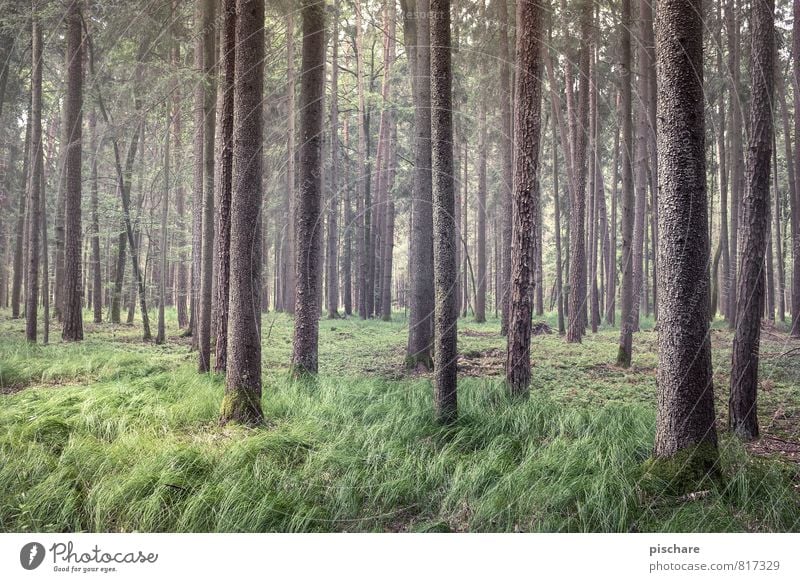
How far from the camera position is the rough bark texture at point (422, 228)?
7.18 meters

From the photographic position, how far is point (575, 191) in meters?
9.32

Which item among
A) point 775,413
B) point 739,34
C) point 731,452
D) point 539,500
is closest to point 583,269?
point 739,34

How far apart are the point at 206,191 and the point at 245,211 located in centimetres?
282

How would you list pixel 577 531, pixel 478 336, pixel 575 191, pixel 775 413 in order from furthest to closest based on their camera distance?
pixel 478 336 → pixel 575 191 → pixel 775 413 → pixel 577 531

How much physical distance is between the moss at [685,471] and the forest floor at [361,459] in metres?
0.04

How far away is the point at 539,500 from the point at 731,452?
149 cm

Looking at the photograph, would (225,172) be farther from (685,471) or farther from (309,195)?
(685,471)

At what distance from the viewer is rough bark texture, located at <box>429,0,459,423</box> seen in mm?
4422

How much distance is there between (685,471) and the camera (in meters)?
3.09

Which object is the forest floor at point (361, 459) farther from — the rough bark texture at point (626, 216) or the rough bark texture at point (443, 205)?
the rough bark texture at point (626, 216)

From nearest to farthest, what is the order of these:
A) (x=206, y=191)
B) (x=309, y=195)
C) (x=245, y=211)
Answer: (x=245, y=211)
(x=309, y=195)
(x=206, y=191)

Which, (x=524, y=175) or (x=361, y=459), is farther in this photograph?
(x=524, y=175)

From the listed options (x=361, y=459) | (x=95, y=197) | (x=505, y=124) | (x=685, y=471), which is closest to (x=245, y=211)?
(x=361, y=459)

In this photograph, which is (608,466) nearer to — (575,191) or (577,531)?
(577,531)
